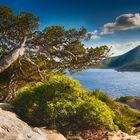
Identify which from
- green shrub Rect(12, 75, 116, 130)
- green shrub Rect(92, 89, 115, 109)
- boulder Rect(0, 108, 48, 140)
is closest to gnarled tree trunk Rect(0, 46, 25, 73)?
green shrub Rect(12, 75, 116, 130)

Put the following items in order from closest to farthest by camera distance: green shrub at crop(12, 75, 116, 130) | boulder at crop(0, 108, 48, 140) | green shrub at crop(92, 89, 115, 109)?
boulder at crop(0, 108, 48, 140) → green shrub at crop(12, 75, 116, 130) → green shrub at crop(92, 89, 115, 109)

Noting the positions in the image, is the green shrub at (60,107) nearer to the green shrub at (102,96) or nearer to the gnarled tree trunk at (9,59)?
the green shrub at (102,96)

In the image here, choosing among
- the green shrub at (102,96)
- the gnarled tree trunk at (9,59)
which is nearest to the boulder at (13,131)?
the gnarled tree trunk at (9,59)

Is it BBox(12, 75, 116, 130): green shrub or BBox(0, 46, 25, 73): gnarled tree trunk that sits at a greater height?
BBox(0, 46, 25, 73): gnarled tree trunk

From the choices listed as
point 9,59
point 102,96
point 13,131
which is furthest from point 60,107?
point 9,59

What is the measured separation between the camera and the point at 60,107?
13336 mm

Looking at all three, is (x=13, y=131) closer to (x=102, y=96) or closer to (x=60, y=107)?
(x=60, y=107)

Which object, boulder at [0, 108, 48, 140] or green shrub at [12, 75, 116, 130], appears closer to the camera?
boulder at [0, 108, 48, 140]

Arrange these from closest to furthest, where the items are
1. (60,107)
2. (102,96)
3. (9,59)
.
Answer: (60,107), (9,59), (102,96)

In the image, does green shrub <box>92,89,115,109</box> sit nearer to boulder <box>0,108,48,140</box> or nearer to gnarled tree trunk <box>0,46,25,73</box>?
gnarled tree trunk <box>0,46,25,73</box>

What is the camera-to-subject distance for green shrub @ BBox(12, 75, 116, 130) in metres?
13.4

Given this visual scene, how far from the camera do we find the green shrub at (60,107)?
43.9 ft

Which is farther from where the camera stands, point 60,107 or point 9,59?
point 9,59

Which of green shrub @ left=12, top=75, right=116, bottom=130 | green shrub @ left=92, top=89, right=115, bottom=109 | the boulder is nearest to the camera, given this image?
the boulder
